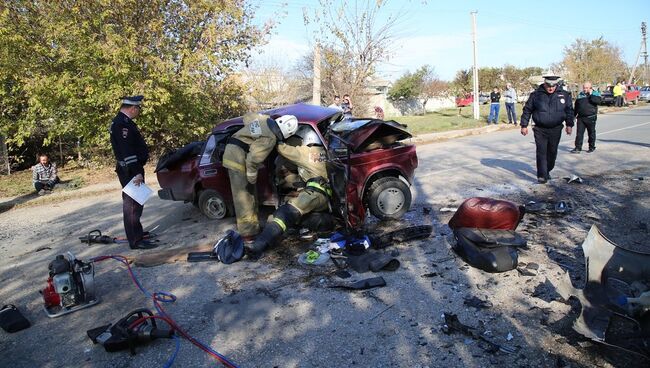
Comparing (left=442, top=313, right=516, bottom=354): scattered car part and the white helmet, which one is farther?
the white helmet

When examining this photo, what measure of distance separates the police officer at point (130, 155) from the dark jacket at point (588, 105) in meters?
9.61

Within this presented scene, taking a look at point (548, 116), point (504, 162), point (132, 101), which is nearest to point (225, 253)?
point (132, 101)

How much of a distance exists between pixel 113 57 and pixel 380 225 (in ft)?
27.5

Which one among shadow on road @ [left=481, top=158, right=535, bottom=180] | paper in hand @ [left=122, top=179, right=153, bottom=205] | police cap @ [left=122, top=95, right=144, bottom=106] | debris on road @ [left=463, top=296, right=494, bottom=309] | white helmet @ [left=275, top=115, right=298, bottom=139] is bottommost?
debris on road @ [left=463, top=296, right=494, bottom=309]

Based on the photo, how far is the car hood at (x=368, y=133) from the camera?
18.0 ft

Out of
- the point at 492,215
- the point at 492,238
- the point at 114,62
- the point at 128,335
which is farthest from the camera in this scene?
the point at 114,62

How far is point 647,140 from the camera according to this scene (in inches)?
467

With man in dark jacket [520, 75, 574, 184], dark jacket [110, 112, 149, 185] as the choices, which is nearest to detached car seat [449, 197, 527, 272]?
man in dark jacket [520, 75, 574, 184]

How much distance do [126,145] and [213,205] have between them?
170 centimetres

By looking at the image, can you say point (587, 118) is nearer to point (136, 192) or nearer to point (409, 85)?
point (136, 192)

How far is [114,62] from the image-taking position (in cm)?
1087

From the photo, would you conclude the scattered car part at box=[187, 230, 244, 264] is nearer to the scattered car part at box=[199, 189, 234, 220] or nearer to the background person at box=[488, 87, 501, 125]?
the scattered car part at box=[199, 189, 234, 220]

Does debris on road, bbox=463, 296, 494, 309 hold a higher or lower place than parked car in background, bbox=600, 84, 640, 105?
lower

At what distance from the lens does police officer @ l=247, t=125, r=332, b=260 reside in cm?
516
